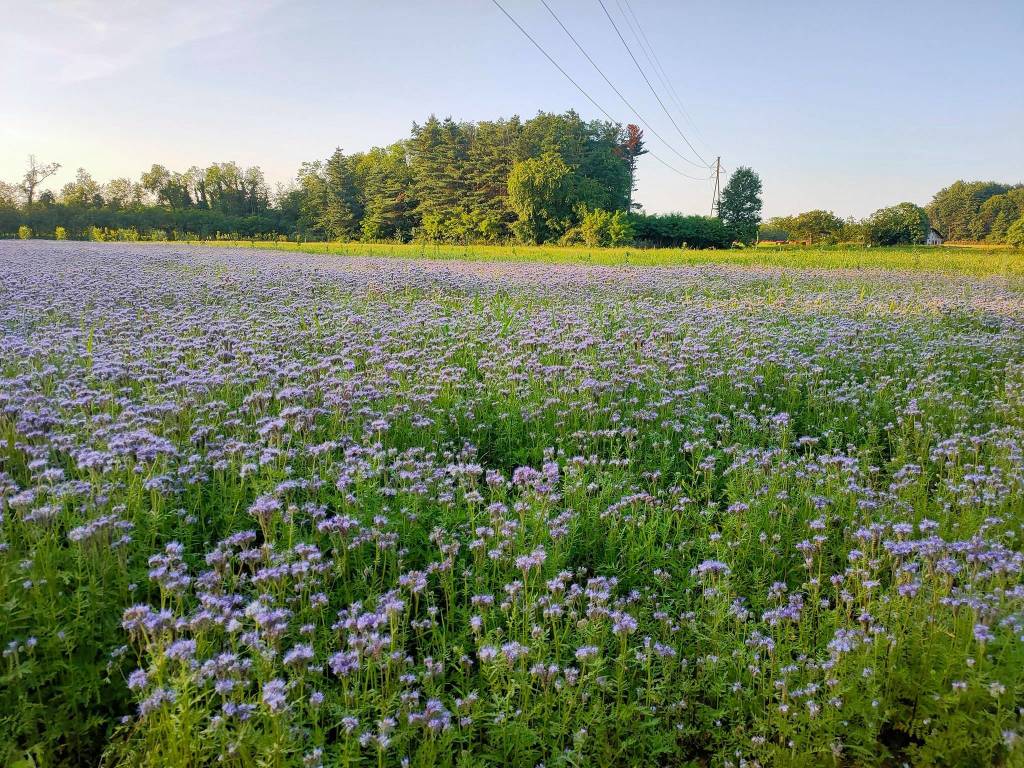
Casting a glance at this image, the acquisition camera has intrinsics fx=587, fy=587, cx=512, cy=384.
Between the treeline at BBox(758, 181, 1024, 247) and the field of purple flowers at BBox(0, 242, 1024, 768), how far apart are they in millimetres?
49487

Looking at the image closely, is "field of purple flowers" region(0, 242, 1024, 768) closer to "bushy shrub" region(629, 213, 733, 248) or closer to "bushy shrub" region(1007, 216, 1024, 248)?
"bushy shrub" region(1007, 216, 1024, 248)

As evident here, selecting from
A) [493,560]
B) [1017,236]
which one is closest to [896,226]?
[1017,236]

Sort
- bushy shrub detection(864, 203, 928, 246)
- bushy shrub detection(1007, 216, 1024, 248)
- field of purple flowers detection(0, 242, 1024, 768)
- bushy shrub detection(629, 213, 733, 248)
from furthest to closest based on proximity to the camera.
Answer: bushy shrub detection(864, 203, 928, 246) → bushy shrub detection(629, 213, 733, 248) → bushy shrub detection(1007, 216, 1024, 248) → field of purple flowers detection(0, 242, 1024, 768)

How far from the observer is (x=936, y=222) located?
118 m

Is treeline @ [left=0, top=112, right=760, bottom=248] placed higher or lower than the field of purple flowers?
higher

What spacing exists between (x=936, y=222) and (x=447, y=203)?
105760 millimetres

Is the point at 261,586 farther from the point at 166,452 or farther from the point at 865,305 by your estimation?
the point at 865,305


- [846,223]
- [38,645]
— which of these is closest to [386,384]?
[38,645]

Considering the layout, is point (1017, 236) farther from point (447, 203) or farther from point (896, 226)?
point (447, 203)

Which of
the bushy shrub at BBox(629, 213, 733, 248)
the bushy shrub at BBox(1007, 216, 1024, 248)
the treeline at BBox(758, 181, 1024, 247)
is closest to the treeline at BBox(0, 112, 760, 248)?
the bushy shrub at BBox(629, 213, 733, 248)

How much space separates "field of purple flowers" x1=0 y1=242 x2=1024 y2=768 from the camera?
2.50m

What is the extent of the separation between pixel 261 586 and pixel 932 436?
19.6 ft

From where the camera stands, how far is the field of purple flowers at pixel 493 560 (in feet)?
8.20

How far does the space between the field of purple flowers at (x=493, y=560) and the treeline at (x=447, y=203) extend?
4001 centimetres
